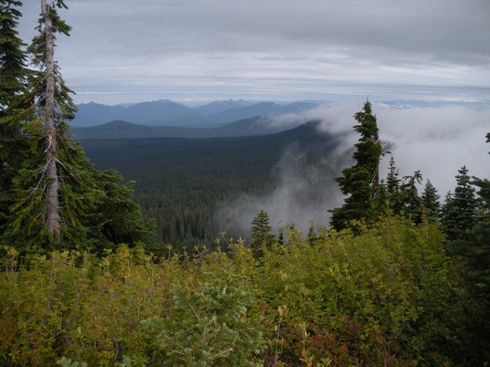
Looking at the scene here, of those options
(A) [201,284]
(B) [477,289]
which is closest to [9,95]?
(A) [201,284]

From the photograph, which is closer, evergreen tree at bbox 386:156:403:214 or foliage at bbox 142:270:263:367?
foliage at bbox 142:270:263:367

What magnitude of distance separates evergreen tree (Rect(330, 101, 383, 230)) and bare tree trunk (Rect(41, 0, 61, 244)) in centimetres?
1554

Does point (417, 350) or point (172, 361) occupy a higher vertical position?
point (172, 361)

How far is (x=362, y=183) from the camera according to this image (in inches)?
779

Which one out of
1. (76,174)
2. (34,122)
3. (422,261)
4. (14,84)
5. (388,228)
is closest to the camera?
(422,261)

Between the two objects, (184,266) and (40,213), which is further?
(40,213)

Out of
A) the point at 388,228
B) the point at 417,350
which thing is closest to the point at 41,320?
the point at 417,350

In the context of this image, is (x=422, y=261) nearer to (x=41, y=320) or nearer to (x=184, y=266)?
(x=184, y=266)

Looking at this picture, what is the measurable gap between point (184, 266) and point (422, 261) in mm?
5175

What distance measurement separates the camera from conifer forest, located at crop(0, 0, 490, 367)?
3758 mm

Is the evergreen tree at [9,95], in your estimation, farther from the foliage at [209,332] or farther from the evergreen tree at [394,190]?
the evergreen tree at [394,190]

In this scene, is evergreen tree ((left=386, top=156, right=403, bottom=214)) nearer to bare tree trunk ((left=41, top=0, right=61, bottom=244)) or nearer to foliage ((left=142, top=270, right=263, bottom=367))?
bare tree trunk ((left=41, top=0, right=61, bottom=244))

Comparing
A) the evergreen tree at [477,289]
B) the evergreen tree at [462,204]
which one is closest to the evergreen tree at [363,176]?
the evergreen tree at [462,204]

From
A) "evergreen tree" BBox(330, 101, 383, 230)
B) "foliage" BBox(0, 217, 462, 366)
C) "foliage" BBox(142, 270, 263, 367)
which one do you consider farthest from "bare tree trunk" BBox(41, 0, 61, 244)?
"evergreen tree" BBox(330, 101, 383, 230)
